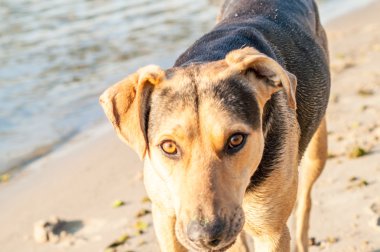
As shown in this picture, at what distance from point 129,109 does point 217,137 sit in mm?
557

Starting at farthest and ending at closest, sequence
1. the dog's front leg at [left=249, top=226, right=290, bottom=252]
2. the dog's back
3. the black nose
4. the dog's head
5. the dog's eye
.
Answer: the dog's back → the dog's front leg at [left=249, top=226, right=290, bottom=252] → the dog's eye → the dog's head → the black nose

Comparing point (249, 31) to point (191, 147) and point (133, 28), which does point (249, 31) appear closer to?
point (191, 147)

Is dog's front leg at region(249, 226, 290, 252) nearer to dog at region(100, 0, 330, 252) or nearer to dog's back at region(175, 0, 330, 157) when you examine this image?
dog at region(100, 0, 330, 252)

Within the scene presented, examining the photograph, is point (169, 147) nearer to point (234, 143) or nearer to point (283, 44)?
point (234, 143)

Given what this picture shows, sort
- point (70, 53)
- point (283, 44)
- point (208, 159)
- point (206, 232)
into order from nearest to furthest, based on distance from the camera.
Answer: point (206, 232) → point (208, 159) → point (283, 44) → point (70, 53)

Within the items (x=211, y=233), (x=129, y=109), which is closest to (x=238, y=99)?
(x=129, y=109)

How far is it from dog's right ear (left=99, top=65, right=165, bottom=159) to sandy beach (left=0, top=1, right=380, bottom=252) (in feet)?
Result: 6.99

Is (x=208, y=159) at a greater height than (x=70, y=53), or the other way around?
(x=208, y=159)

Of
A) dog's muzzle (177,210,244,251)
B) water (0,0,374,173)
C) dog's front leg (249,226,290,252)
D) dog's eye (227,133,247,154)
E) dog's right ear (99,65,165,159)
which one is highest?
dog's right ear (99,65,165,159)

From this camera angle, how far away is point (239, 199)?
357 centimetres

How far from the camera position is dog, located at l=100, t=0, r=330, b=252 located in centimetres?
344

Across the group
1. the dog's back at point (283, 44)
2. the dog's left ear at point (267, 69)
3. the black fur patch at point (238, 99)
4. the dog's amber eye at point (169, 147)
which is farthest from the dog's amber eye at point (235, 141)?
the dog's back at point (283, 44)

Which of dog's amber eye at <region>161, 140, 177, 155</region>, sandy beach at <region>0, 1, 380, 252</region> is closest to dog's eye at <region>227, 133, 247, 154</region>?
dog's amber eye at <region>161, 140, 177, 155</region>

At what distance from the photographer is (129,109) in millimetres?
3740
